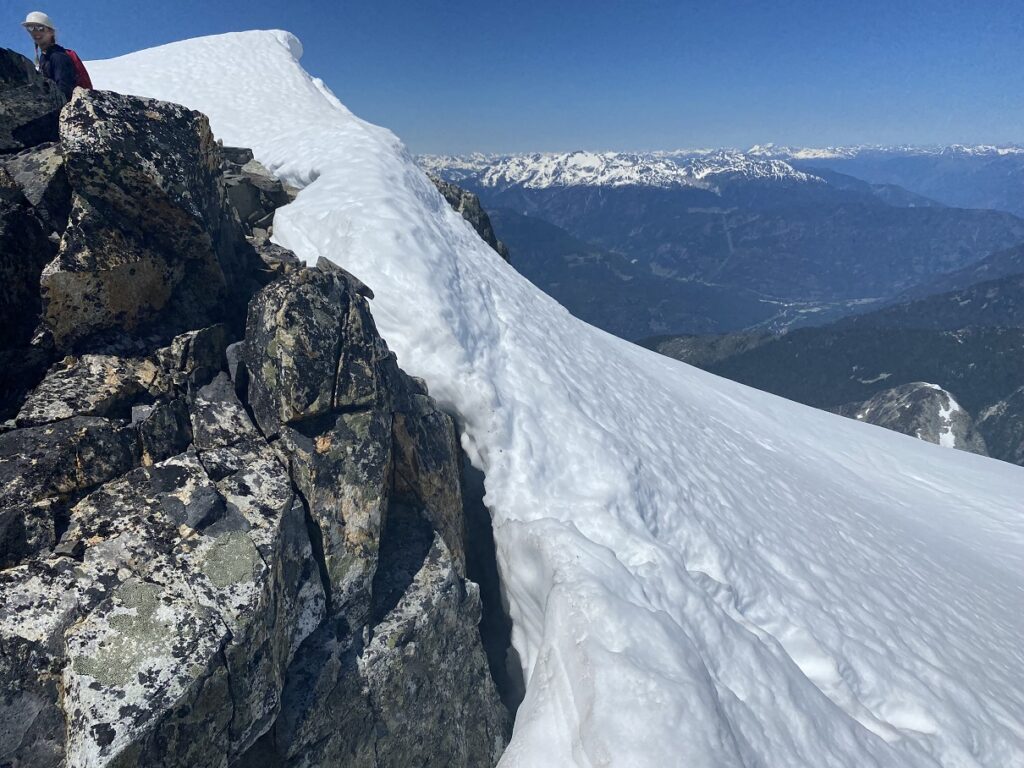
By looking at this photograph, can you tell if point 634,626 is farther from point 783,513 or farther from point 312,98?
point 312,98

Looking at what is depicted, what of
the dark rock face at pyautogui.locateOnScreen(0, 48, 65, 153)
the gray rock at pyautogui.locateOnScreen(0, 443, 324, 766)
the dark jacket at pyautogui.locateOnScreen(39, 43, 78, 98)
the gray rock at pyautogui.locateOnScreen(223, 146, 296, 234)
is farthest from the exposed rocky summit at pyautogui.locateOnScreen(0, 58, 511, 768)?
the gray rock at pyautogui.locateOnScreen(223, 146, 296, 234)

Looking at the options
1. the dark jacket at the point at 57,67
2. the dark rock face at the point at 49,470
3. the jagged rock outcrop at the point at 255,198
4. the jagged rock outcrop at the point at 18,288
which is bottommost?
the dark rock face at the point at 49,470

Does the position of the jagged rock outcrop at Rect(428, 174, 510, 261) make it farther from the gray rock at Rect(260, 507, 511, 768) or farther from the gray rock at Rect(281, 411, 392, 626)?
the gray rock at Rect(260, 507, 511, 768)

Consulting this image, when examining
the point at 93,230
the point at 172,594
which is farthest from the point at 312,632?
the point at 93,230

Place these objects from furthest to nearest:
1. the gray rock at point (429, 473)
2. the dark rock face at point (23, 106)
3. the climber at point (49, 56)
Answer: the climber at point (49, 56) < the gray rock at point (429, 473) < the dark rock face at point (23, 106)

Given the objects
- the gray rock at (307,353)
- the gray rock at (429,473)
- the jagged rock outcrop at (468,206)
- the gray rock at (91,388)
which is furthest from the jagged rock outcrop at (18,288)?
the jagged rock outcrop at (468,206)

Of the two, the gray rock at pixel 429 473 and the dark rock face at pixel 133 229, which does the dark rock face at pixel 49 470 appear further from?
the gray rock at pixel 429 473

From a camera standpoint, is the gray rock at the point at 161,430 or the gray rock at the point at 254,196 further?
the gray rock at the point at 254,196
